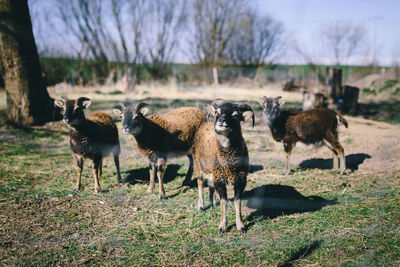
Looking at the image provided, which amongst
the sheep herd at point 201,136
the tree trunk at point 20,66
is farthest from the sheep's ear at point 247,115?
the tree trunk at point 20,66

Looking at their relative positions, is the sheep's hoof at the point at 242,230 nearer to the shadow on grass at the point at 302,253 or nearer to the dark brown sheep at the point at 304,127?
the shadow on grass at the point at 302,253

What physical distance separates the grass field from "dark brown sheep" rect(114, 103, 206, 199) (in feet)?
2.09

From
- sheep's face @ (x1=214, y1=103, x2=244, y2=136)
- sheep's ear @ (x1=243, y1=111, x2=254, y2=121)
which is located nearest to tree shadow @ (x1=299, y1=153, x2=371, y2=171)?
sheep's ear @ (x1=243, y1=111, x2=254, y2=121)

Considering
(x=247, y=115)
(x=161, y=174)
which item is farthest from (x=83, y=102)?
(x=247, y=115)

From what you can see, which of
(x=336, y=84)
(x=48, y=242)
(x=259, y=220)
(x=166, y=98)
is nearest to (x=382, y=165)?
(x=259, y=220)

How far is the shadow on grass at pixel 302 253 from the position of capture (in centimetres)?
346

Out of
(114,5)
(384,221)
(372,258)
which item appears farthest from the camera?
(114,5)

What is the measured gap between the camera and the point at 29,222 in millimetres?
4473

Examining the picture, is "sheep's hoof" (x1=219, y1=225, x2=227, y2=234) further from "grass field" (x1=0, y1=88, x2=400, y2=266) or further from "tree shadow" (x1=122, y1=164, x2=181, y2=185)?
"tree shadow" (x1=122, y1=164, x2=181, y2=185)

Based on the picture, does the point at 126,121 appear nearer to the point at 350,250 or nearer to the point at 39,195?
the point at 39,195

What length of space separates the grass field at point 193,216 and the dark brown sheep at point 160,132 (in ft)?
2.09

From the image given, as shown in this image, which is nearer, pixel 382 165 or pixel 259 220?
pixel 259 220

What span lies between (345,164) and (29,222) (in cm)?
654

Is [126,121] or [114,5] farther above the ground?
[114,5]
